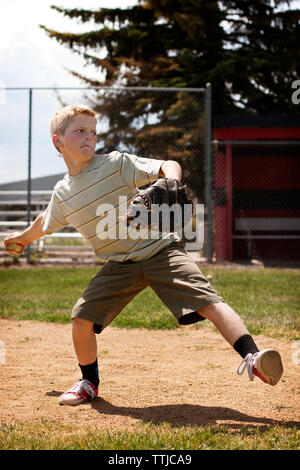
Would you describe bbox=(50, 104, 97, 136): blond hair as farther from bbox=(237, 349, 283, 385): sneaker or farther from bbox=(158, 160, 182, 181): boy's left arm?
bbox=(237, 349, 283, 385): sneaker

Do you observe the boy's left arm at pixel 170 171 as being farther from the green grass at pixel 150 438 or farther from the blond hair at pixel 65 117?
the green grass at pixel 150 438

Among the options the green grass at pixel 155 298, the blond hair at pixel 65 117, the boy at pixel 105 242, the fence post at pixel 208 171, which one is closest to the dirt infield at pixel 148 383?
the boy at pixel 105 242

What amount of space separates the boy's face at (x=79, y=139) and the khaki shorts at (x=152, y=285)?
593mm

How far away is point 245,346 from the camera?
8.01ft

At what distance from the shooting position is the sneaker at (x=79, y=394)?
2.78 meters

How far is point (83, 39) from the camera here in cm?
1470

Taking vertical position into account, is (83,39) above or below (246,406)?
above

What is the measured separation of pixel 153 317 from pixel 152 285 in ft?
7.94

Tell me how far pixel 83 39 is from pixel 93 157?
12.9 metres

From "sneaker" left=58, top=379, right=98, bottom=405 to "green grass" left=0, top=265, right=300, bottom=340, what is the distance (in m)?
1.92

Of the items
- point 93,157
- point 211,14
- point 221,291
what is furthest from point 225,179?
point 93,157

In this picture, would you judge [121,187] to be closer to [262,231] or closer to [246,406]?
[246,406]

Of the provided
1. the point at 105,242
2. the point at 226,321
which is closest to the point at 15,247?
the point at 105,242
